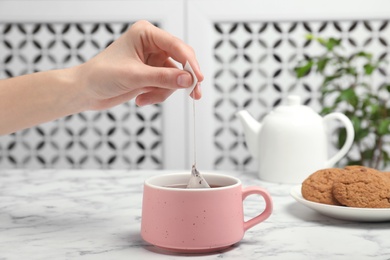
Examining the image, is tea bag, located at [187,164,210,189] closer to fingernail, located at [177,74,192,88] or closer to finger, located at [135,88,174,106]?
fingernail, located at [177,74,192,88]

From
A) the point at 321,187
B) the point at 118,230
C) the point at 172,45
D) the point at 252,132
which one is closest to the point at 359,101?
the point at 252,132

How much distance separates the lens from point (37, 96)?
0.84 metres

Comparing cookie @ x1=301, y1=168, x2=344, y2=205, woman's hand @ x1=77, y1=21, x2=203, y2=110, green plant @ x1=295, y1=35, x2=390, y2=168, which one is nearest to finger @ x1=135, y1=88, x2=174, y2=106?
woman's hand @ x1=77, y1=21, x2=203, y2=110

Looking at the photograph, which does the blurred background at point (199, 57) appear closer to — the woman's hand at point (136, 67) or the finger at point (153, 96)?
the finger at point (153, 96)

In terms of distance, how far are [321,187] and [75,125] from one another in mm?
1120

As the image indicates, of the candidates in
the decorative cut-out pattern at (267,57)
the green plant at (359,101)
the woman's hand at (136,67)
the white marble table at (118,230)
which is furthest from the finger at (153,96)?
the decorative cut-out pattern at (267,57)

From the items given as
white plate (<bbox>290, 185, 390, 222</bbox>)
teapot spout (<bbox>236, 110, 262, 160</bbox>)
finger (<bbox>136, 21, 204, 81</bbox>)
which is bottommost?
white plate (<bbox>290, 185, 390, 222</bbox>)

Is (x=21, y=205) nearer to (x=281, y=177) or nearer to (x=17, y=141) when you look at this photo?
(x=281, y=177)

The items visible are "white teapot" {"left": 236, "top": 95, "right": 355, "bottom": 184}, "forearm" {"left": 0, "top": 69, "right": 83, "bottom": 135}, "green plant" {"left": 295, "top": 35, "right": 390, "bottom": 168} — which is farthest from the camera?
"green plant" {"left": 295, "top": 35, "right": 390, "bottom": 168}

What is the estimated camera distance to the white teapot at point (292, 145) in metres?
1.10

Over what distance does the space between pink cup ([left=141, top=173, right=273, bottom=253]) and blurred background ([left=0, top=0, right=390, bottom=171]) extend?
1028mm

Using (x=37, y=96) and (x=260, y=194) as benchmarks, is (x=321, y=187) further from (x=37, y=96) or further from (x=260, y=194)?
(x=37, y=96)

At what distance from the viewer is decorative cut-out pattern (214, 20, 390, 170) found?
1.65m

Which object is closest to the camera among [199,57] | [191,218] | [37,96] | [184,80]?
[191,218]
